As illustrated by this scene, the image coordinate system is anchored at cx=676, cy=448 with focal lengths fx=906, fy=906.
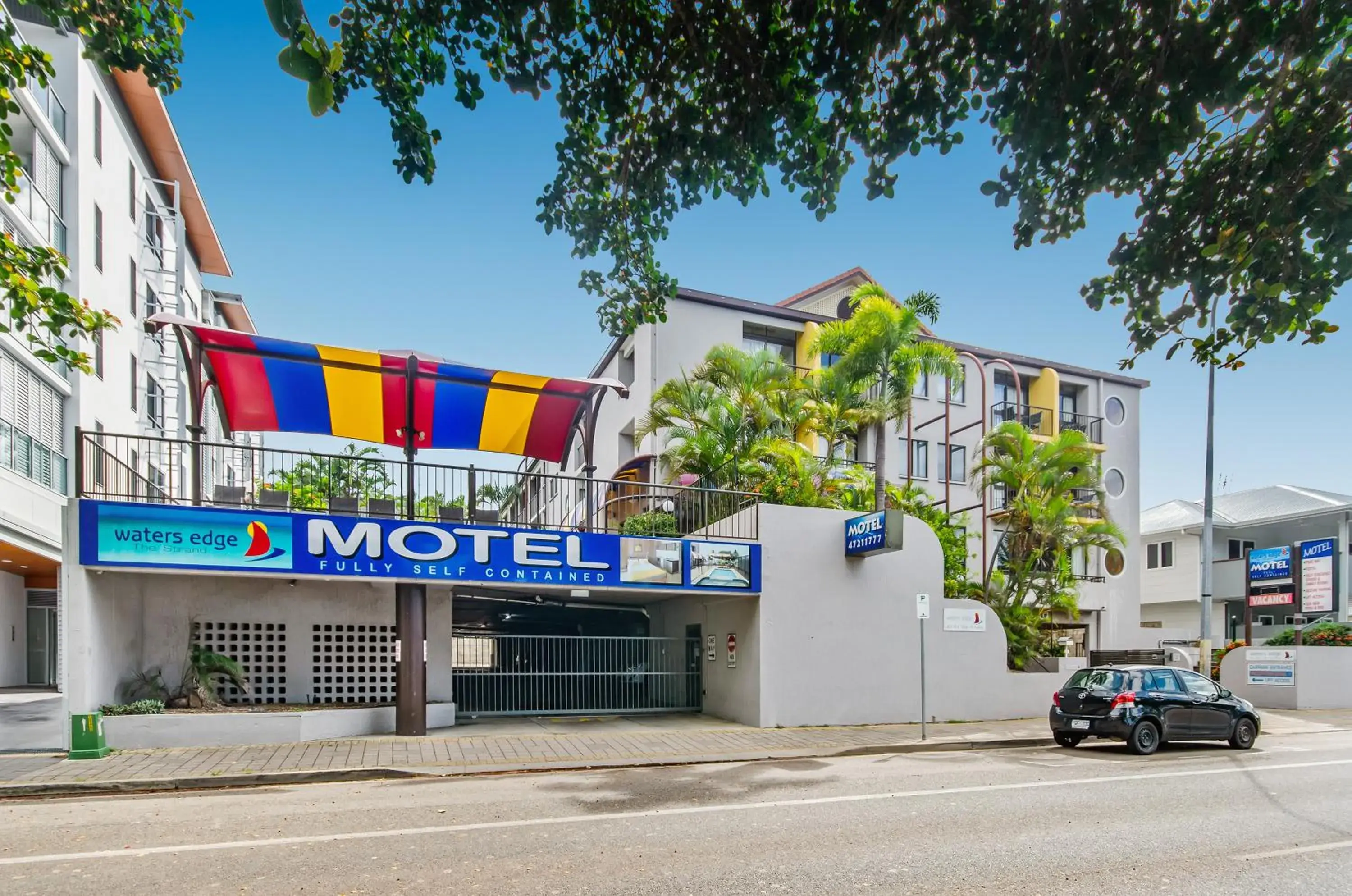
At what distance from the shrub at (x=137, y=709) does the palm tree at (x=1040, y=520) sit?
1721cm

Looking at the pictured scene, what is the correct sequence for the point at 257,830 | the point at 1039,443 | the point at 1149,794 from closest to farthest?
the point at 257,830
the point at 1149,794
the point at 1039,443

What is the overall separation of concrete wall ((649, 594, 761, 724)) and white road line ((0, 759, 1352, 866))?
6280mm

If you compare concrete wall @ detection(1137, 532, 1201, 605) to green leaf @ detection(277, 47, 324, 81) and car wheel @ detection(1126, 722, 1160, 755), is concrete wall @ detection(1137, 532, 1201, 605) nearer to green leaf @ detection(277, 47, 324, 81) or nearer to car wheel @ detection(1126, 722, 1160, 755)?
car wheel @ detection(1126, 722, 1160, 755)

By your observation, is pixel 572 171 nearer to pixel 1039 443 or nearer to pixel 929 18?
pixel 929 18

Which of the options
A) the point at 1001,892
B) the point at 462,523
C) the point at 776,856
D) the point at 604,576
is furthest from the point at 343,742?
the point at 1001,892

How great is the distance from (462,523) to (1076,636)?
24.5 meters

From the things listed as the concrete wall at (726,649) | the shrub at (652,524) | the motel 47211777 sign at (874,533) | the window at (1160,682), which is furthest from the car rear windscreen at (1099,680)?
the shrub at (652,524)

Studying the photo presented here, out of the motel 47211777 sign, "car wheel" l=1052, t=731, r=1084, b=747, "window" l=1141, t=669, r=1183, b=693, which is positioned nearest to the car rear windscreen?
"window" l=1141, t=669, r=1183, b=693

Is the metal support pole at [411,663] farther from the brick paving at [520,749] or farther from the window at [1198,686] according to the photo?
the window at [1198,686]

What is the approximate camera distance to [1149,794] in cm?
1047

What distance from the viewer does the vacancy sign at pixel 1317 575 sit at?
80.6 feet

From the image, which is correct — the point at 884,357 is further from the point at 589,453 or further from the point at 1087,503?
the point at 1087,503

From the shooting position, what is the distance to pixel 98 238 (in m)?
25.2

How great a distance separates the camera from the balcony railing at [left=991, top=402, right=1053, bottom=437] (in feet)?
114
